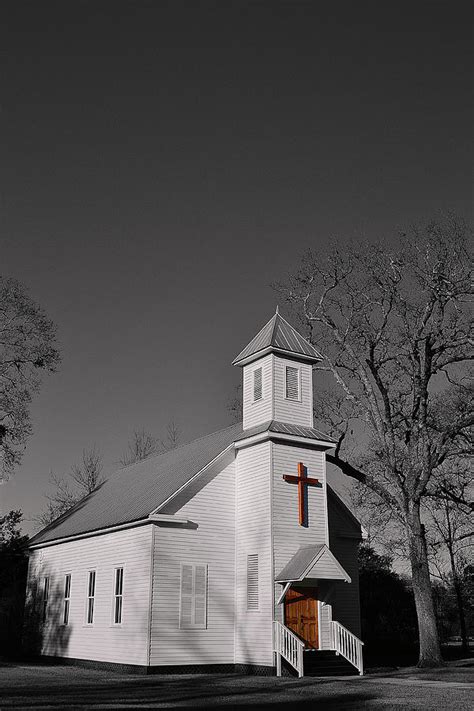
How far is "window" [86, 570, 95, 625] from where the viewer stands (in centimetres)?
2556

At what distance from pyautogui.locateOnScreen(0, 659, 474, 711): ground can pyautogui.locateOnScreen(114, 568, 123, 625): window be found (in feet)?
5.66

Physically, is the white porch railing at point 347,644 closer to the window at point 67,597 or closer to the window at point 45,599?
the window at point 67,597

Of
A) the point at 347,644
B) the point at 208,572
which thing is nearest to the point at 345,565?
the point at 347,644

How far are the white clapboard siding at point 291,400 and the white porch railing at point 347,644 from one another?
261 inches

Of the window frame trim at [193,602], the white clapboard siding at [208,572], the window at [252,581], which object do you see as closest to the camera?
the white clapboard siding at [208,572]

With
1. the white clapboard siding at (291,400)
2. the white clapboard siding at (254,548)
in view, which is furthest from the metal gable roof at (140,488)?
the white clapboard siding at (291,400)

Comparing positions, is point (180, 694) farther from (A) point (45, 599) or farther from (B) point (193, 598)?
(A) point (45, 599)

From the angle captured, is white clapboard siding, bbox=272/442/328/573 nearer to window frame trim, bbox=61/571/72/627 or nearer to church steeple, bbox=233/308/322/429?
church steeple, bbox=233/308/322/429

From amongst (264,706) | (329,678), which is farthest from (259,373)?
(264,706)

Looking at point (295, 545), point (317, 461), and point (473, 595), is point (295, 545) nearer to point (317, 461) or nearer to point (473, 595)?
point (317, 461)

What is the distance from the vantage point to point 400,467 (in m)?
26.4

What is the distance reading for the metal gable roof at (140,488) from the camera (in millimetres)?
24594

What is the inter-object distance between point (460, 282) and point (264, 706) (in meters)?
16.6

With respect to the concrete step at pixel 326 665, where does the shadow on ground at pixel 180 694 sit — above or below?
below
